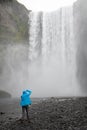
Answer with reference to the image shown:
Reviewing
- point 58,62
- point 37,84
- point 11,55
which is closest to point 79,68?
point 58,62

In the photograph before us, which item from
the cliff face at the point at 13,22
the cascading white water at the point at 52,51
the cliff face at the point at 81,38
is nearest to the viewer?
the cliff face at the point at 81,38

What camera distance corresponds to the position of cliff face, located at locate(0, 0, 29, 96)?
55219 millimetres

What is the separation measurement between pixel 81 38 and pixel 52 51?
7448 millimetres

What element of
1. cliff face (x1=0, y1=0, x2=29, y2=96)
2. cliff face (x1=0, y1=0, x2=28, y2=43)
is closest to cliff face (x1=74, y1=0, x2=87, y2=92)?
cliff face (x1=0, y1=0, x2=29, y2=96)

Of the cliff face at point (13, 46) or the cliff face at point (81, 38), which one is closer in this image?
the cliff face at point (81, 38)

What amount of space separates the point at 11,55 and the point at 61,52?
11.7 metres

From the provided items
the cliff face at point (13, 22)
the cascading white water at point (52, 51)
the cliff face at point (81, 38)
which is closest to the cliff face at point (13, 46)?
the cliff face at point (13, 22)

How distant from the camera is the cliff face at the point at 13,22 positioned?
5825cm

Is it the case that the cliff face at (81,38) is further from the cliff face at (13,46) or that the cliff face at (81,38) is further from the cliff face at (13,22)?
the cliff face at (13,22)

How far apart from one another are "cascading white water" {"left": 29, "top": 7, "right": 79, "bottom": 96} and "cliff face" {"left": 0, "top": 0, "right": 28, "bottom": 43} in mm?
1803

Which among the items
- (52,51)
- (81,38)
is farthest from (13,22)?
(81,38)

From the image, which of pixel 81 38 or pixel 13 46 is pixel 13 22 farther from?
pixel 81 38

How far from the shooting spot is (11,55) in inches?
2259

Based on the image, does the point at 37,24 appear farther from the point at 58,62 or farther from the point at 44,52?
the point at 58,62
